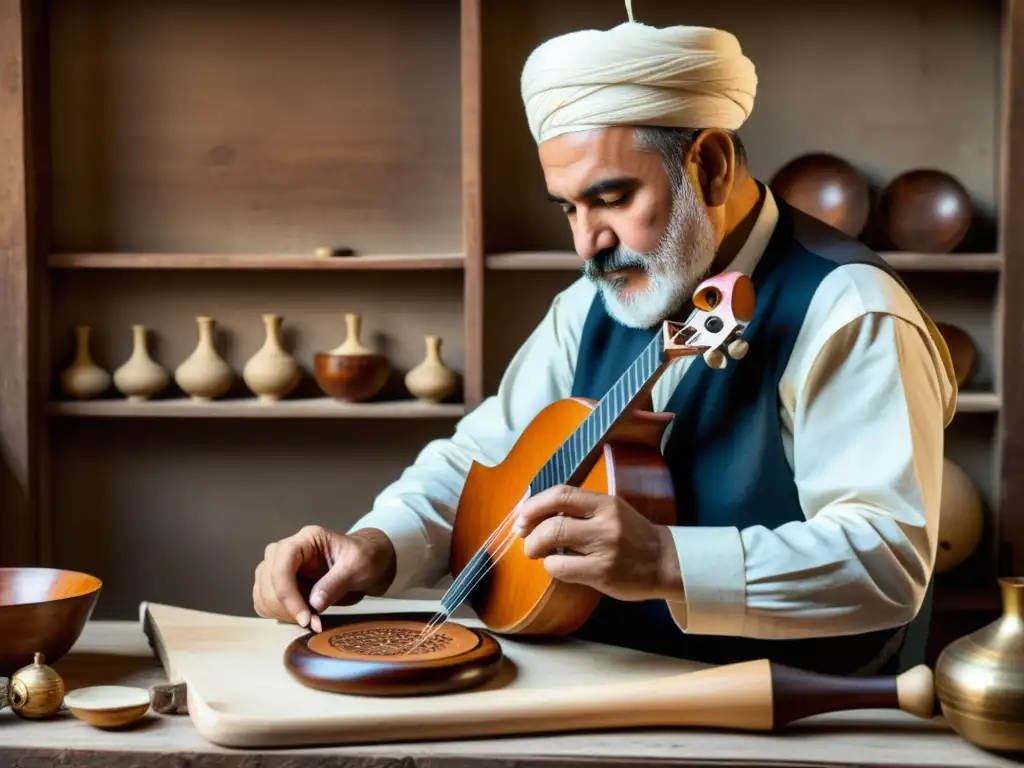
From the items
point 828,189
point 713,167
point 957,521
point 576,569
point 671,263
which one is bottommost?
point 957,521

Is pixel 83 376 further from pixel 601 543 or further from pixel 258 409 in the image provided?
pixel 601 543

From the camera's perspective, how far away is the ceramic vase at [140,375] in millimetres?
3496

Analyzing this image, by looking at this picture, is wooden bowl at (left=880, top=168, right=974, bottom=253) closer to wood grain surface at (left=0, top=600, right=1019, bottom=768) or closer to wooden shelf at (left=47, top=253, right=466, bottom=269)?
wooden shelf at (left=47, top=253, right=466, bottom=269)

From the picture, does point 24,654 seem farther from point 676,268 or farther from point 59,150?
point 59,150

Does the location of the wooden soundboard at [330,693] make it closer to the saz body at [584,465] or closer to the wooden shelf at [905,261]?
the saz body at [584,465]

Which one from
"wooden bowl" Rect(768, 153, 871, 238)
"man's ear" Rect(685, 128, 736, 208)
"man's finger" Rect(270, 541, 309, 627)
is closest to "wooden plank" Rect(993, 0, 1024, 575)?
"wooden bowl" Rect(768, 153, 871, 238)

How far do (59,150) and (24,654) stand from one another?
257cm

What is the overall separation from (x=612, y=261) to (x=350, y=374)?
173 cm

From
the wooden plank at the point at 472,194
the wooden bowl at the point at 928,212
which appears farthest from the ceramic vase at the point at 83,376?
the wooden bowl at the point at 928,212

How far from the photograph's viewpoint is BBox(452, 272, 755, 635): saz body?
4.70 feet

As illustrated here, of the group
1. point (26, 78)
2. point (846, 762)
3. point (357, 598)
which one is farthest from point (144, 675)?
point (26, 78)

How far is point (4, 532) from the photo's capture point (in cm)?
339

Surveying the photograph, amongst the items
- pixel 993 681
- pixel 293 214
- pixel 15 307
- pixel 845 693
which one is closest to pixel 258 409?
pixel 293 214

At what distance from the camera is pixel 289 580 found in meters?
1.68
